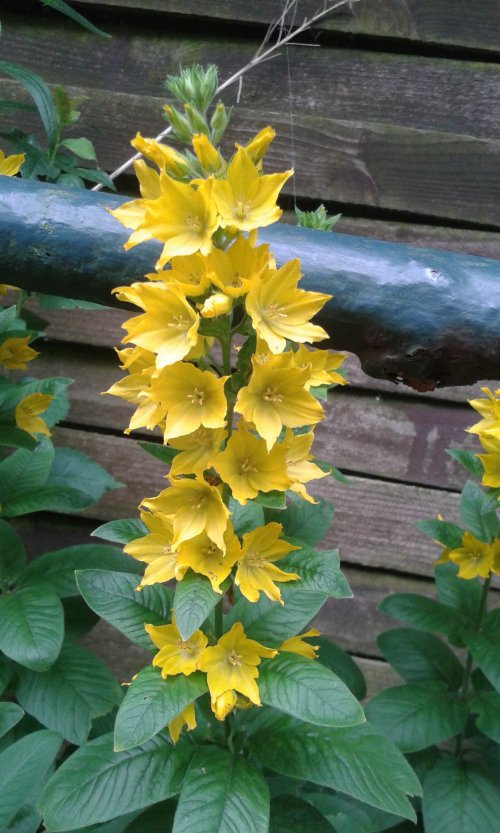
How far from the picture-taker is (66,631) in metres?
1.30

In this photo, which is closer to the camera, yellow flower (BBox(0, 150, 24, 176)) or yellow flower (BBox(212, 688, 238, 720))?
yellow flower (BBox(212, 688, 238, 720))

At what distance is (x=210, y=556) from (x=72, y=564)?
2.29ft

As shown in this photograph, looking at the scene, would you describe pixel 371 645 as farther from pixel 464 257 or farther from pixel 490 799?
pixel 464 257

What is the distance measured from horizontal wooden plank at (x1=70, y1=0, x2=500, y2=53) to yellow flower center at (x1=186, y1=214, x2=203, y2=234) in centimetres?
121

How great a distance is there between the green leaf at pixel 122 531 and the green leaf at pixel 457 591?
31.5 inches

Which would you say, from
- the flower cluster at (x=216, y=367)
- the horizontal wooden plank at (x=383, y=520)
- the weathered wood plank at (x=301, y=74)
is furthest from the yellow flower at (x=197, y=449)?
the weathered wood plank at (x=301, y=74)

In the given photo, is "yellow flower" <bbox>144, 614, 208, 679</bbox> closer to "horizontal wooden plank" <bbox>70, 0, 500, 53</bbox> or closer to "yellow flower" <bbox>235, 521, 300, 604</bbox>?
"yellow flower" <bbox>235, 521, 300, 604</bbox>

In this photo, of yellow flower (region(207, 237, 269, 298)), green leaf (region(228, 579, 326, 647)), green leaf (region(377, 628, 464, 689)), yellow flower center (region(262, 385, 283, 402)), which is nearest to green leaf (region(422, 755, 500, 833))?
green leaf (region(377, 628, 464, 689))

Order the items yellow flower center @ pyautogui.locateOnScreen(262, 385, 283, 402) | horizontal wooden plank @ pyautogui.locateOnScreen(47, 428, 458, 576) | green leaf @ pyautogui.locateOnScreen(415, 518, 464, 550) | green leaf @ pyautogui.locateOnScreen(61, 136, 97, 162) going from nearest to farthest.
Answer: yellow flower center @ pyautogui.locateOnScreen(262, 385, 283, 402), green leaf @ pyautogui.locateOnScreen(415, 518, 464, 550), green leaf @ pyautogui.locateOnScreen(61, 136, 97, 162), horizontal wooden plank @ pyautogui.locateOnScreen(47, 428, 458, 576)

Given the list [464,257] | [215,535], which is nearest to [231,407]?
[215,535]

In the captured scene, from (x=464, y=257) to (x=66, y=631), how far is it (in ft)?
3.44

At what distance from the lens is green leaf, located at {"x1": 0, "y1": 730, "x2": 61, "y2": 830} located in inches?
30.3

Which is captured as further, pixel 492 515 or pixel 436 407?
pixel 436 407

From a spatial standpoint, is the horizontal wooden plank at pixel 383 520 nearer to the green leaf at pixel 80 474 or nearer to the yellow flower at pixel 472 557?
the green leaf at pixel 80 474
